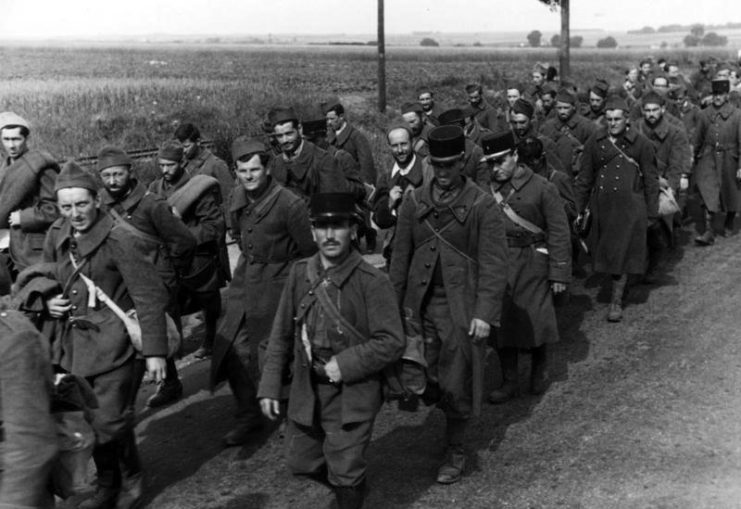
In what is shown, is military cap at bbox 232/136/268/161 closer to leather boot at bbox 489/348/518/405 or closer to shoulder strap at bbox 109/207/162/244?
shoulder strap at bbox 109/207/162/244

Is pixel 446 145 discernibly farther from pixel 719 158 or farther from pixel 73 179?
pixel 719 158

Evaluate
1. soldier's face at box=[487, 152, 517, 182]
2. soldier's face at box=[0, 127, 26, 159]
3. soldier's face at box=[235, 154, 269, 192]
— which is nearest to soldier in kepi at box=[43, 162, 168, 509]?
soldier's face at box=[235, 154, 269, 192]

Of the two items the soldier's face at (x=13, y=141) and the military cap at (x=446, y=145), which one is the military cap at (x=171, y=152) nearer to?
the soldier's face at (x=13, y=141)

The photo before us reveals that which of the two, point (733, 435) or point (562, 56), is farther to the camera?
point (562, 56)

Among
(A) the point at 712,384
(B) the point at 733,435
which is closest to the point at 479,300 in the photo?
(B) the point at 733,435

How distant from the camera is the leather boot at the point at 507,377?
7629 millimetres

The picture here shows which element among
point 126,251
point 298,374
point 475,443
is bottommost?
point 475,443

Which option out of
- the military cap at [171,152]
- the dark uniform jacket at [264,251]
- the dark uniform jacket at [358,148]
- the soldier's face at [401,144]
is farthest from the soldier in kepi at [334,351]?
the dark uniform jacket at [358,148]

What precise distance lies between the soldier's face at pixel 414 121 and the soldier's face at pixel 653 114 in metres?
2.94

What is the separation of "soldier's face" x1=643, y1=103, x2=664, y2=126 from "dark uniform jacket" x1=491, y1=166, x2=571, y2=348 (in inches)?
187

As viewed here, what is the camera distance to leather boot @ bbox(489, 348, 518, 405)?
763 centimetres

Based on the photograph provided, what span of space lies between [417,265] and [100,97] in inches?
758

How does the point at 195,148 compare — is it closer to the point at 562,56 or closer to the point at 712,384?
the point at 712,384

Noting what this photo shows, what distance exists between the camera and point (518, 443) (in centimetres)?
674
